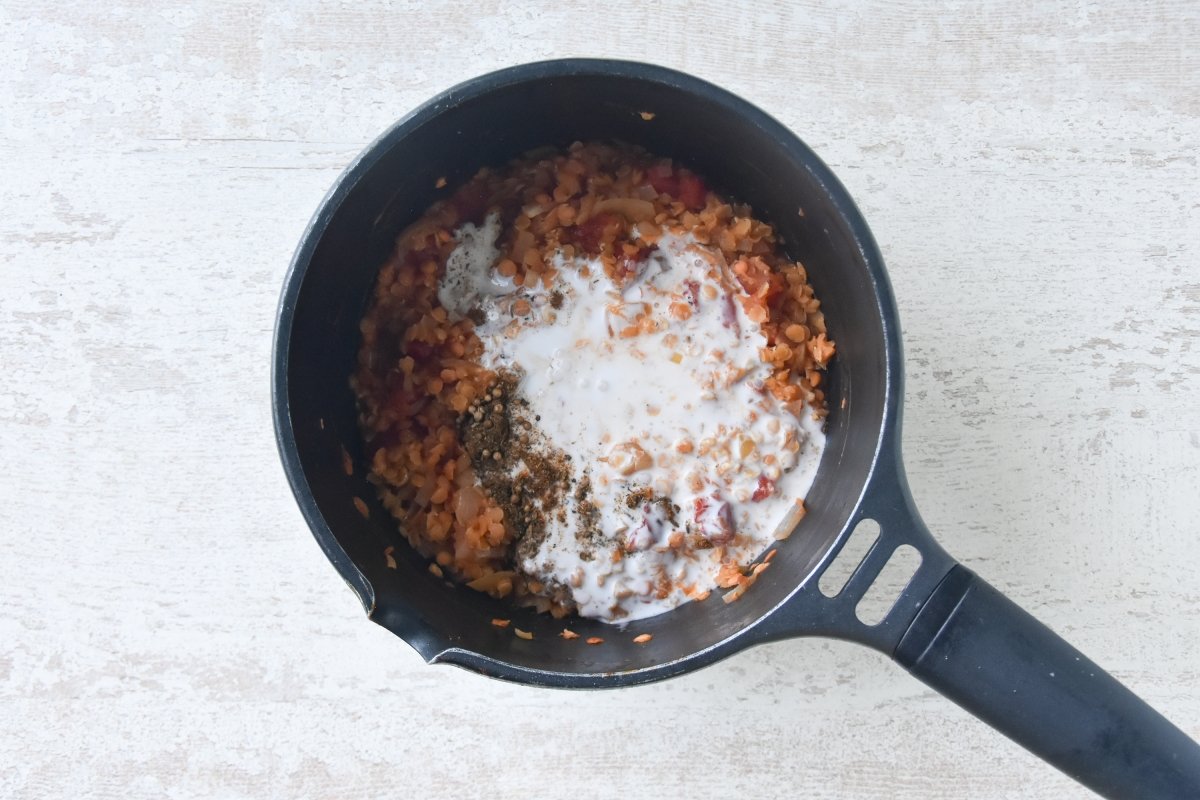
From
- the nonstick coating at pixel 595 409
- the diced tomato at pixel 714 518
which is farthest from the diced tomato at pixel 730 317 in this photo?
the diced tomato at pixel 714 518

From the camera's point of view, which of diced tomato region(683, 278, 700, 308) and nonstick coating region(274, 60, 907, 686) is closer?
nonstick coating region(274, 60, 907, 686)

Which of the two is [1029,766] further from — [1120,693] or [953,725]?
[1120,693]

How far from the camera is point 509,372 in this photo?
1.40m

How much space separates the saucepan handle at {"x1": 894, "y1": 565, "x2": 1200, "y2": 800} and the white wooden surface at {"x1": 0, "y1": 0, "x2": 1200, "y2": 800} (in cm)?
40

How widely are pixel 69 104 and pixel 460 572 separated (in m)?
0.97

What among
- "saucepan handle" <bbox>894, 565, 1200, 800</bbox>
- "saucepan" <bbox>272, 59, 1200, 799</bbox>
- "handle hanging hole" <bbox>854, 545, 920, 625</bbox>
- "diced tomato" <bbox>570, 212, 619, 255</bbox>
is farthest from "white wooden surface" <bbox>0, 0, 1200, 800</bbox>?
"saucepan handle" <bbox>894, 565, 1200, 800</bbox>

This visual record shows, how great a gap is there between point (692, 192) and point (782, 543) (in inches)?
20.7

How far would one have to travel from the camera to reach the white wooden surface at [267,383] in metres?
1.48

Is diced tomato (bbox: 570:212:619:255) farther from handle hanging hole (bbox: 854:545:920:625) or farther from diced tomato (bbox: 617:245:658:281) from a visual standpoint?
handle hanging hole (bbox: 854:545:920:625)

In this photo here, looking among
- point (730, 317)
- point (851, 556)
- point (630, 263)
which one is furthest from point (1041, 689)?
point (630, 263)

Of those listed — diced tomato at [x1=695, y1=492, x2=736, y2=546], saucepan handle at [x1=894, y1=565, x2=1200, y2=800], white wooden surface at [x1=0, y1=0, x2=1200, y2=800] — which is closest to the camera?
saucepan handle at [x1=894, y1=565, x2=1200, y2=800]

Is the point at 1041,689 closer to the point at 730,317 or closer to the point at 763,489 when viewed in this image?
the point at 763,489

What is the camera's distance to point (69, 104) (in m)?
1.54

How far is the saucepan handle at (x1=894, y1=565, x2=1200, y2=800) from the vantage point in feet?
3.50
